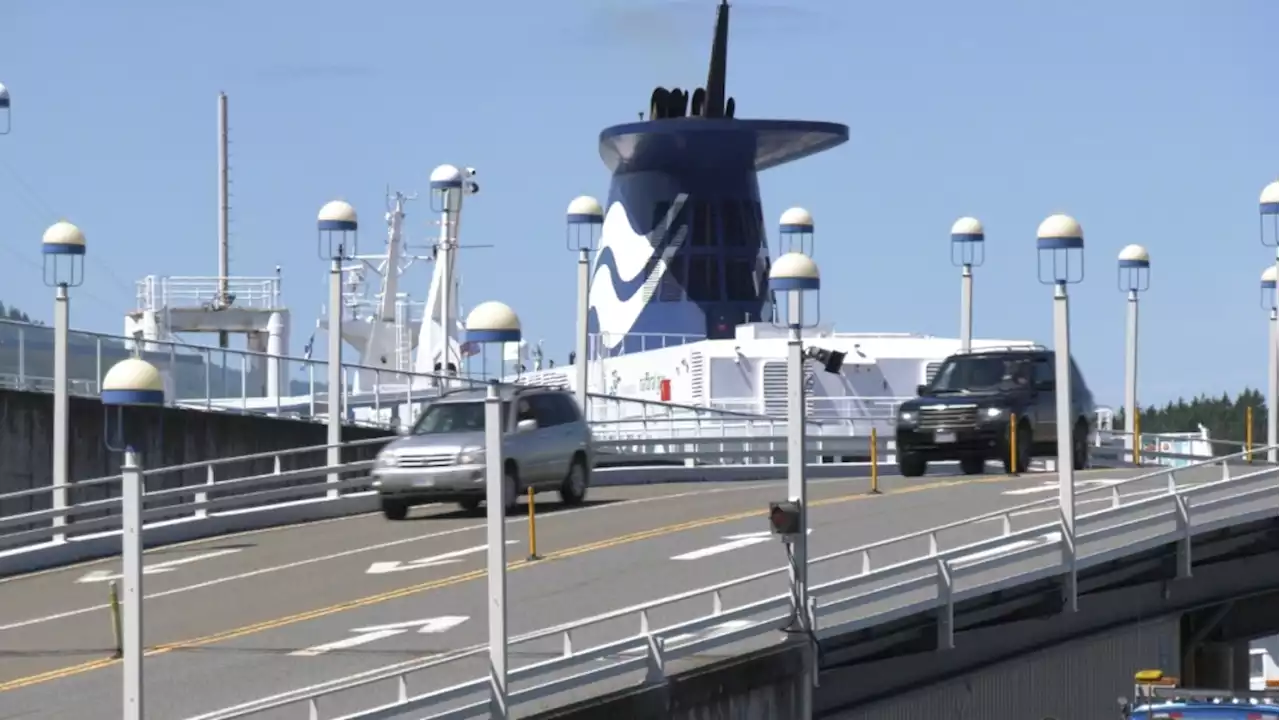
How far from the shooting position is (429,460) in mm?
34875

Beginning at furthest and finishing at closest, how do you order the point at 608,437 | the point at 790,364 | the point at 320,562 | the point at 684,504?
1. the point at 608,437
2. the point at 684,504
3. the point at 320,562
4. the point at 790,364

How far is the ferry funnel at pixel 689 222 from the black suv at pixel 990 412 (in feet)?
96.9

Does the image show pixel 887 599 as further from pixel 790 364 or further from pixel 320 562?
pixel 320 562

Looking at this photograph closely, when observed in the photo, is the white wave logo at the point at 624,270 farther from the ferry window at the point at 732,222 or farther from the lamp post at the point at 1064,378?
the lamp post at the point at 1064,378

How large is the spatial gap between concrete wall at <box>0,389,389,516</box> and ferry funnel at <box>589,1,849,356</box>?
24923mm

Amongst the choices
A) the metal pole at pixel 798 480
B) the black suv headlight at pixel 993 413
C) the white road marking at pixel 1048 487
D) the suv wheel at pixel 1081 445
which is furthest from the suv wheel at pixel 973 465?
the metal pole at pixel 798 480

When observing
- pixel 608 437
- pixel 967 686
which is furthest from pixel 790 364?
pixel 608 437

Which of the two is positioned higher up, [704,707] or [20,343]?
[20,343]

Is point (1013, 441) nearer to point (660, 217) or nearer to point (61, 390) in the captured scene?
point (61, 390)

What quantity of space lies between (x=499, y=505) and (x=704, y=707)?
3.22 metres

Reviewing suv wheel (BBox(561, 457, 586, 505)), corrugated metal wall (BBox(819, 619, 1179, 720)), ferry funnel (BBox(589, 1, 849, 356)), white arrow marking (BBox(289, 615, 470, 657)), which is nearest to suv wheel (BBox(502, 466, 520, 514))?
suv wheel (BBox(561, 457, 586, 505))

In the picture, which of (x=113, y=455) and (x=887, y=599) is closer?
(x=887, y=599)

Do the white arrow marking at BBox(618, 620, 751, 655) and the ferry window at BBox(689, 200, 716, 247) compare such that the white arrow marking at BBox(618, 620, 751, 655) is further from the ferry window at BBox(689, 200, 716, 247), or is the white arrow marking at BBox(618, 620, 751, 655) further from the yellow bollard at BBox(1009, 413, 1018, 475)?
the ferry window at BBox(689, 200, 716, 247)

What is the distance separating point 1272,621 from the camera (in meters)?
31.8
